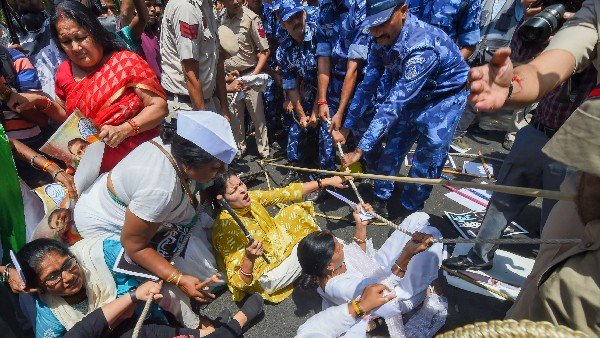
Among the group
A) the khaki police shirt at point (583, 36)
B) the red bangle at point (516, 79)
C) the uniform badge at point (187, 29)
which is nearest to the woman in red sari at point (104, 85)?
the uniform badge at point (187, 29)

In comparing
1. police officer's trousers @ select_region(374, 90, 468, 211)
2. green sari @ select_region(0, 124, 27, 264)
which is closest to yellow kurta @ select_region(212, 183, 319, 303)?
police officer's trousers @ select_region(374, 90, 468, 211)

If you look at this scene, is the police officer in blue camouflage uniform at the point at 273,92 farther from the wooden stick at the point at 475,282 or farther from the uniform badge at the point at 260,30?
the wooden stick at the point at 475,282

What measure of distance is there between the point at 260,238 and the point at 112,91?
1.38m

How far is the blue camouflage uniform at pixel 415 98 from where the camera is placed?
8.65 ft

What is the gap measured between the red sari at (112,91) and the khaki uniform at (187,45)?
38 centimetres

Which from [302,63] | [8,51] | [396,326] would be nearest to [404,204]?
[396,326]

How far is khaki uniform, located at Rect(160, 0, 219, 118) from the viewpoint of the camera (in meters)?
2.88

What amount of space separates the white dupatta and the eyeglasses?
0.36ft

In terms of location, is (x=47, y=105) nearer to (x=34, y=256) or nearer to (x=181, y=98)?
(x=181, y=98)

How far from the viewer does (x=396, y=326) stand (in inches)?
87.7

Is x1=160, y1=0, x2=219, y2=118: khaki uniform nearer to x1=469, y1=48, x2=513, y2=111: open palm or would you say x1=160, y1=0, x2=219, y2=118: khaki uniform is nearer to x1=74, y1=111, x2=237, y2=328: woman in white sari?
x1=74, y1=111, x2=237, y2=328: woman in white sari

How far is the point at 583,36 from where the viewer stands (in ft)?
5.05

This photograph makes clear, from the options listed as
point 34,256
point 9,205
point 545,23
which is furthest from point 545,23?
point 9,205

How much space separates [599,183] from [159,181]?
1760 millimetres
